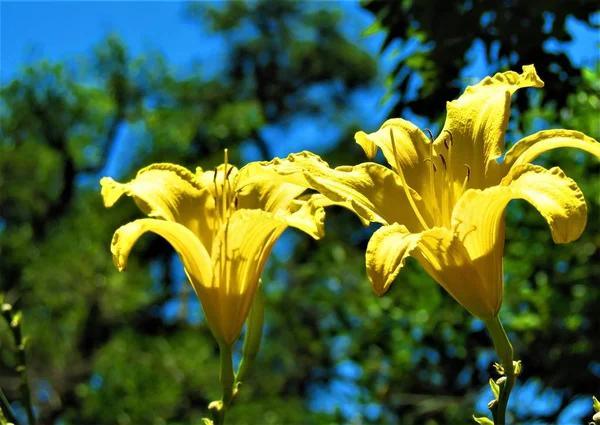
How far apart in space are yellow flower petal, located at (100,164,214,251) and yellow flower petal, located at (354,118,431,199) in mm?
346

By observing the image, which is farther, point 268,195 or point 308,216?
point 268,195

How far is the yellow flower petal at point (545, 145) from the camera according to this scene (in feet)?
3.95

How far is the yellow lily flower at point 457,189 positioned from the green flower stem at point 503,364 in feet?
0.08

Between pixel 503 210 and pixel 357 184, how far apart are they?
22cm

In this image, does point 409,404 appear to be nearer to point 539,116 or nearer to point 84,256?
point 539,116

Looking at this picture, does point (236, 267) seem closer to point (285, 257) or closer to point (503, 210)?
point (503, 210)

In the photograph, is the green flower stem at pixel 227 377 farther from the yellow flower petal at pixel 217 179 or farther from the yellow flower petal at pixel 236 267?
the yellow flower petal at pixel 217 179

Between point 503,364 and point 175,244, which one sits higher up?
point 175,244

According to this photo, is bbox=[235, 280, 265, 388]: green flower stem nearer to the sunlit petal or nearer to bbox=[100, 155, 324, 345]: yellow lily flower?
bbox=[100, 155, 324, 345]: yellow lily flower

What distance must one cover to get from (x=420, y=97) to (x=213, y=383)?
9.53m

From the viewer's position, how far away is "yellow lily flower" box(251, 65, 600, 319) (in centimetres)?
111

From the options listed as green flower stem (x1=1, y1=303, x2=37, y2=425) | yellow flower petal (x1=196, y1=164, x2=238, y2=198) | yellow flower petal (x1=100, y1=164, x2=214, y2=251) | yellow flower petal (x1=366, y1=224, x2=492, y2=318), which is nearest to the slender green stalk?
green flower stem (x1=1, y1=303, x2=37, y2=425)

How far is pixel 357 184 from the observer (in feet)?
4.18

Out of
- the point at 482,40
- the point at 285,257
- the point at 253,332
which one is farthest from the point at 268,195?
the point at 285,257
